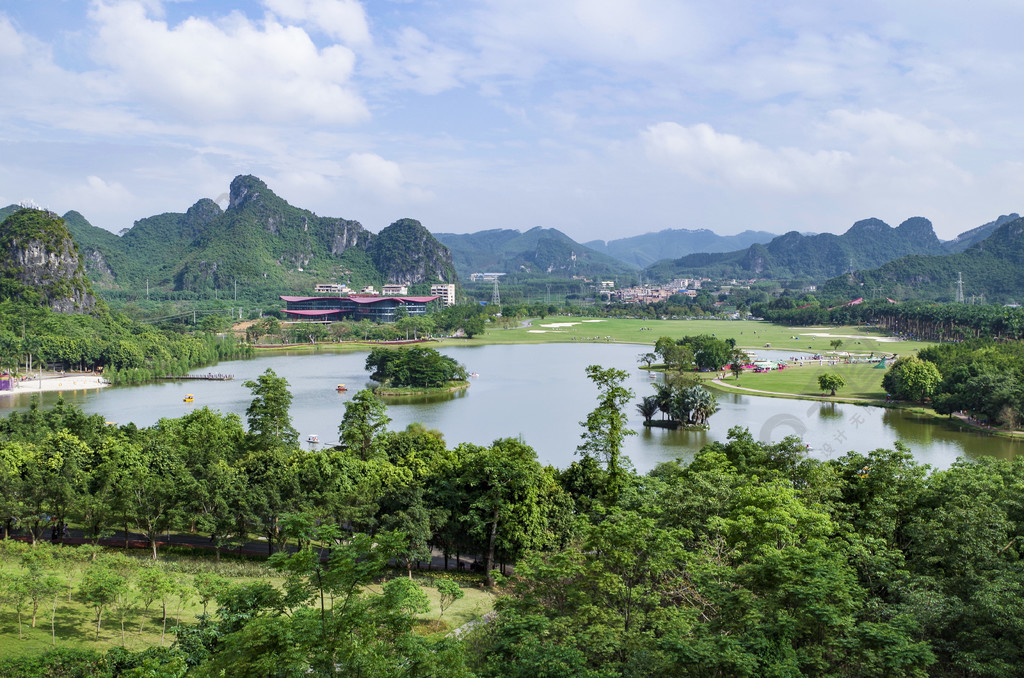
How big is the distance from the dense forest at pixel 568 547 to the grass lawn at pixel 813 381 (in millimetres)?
21099

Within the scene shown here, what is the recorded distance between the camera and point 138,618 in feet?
35.8

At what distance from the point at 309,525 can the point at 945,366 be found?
34519 millimetres

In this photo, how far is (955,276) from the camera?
109 m

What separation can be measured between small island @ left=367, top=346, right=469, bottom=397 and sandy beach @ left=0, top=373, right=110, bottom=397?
14.0 m

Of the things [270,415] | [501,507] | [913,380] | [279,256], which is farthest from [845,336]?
[279,256]

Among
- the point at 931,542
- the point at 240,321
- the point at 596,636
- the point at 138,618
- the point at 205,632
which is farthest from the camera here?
the point at 240,321

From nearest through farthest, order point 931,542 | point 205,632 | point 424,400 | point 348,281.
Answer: point 205,632, point 931,542, point 424,400, point 348,281

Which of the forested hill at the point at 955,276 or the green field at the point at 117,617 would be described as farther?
the forested hill at the point at 955,276

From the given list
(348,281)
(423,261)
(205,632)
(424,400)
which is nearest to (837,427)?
(424,400)

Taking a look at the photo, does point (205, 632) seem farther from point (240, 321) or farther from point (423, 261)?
point (423, 261)

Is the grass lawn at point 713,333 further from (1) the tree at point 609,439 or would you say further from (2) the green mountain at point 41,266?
(1) the tree at point 609,439

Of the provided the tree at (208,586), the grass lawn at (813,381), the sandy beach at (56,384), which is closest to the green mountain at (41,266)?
the sandy beach at (56,384)

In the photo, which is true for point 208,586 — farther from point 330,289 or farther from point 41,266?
point 330,289

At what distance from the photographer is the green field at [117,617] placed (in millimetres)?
9930
